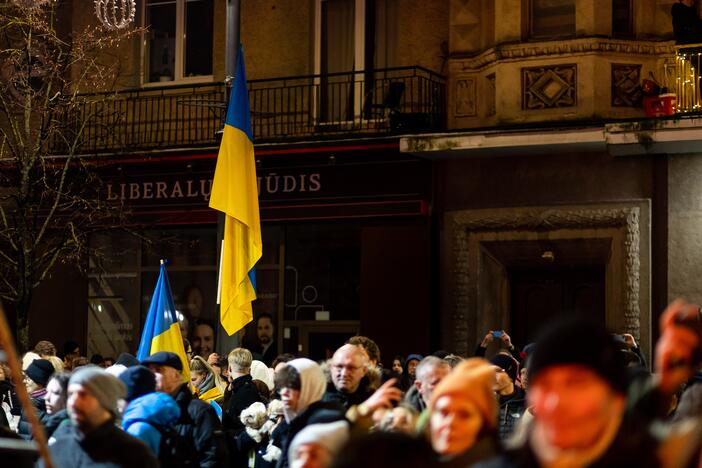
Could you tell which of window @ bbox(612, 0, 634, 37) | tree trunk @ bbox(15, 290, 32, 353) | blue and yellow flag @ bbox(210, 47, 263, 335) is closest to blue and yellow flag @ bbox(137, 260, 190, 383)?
blue and yellow flag @ bbox(210, 47, 263, 335)

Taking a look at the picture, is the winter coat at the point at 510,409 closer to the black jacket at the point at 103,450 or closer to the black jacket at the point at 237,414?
the black jacket at the point at 237,414

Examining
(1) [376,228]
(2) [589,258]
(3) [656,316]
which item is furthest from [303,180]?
(3) [656,316]

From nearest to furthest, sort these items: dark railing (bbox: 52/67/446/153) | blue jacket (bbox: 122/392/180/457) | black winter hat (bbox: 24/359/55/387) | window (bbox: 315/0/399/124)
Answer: blue jacket (bbox: 122/392/180/457) < black winter hat (bbox: 24/359/55/387) < dark railing (bbox: 52/67/446/153) < window (bbox: 315/0/399/124)

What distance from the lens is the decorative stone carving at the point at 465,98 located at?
19359 millimetres

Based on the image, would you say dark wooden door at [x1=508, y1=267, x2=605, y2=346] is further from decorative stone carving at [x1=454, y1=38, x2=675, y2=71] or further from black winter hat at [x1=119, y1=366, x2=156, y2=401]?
black winter hat at [x1=119, y1=366, x2=156, y2=401]

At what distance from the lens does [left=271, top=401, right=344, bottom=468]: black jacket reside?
7002 mm

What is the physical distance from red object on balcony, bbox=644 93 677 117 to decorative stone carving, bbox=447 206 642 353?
1.32 m

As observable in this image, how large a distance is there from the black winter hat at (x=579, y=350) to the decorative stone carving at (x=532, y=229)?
14688 mm

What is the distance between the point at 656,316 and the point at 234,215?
634cm

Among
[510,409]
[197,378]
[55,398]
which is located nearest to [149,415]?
[55,398]

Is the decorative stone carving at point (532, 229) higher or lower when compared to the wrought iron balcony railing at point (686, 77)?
lower

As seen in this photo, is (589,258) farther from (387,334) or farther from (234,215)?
(234,215)

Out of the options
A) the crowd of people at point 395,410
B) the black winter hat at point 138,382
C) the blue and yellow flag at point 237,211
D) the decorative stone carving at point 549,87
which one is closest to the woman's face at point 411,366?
the crowd of people at point 395,410

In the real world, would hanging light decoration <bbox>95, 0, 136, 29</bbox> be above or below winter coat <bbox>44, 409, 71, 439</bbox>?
above
